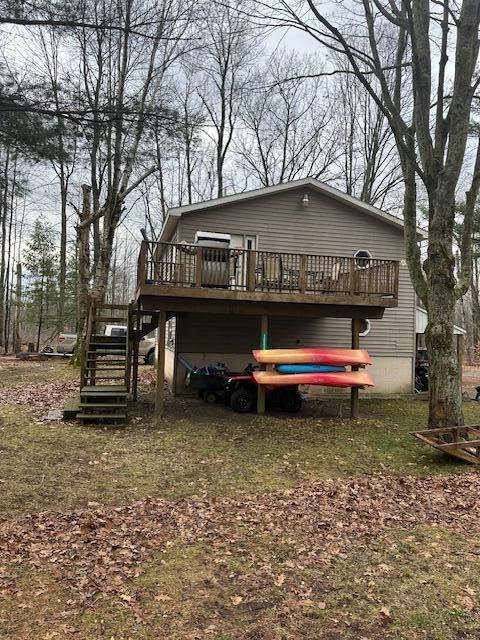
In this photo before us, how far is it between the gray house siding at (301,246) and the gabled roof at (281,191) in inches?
7.7

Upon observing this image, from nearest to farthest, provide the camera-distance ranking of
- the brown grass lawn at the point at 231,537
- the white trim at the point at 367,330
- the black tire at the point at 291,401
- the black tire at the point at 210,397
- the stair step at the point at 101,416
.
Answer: the brown grass lawn at the point at 231,537, the stair step at the point at 101,416, the black tire at the point at 291,401, the black tire at the point at 210,397, the white trim at the point at 367,330

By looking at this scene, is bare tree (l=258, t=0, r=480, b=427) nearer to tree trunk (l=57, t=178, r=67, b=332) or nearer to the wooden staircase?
the wooden staircase

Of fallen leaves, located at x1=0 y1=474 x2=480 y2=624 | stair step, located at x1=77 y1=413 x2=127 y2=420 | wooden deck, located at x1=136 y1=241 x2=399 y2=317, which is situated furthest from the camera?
wooden deck, located at x1=136 y1=241 x2=399 y2=317

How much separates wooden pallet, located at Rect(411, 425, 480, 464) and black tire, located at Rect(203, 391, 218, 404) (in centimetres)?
597

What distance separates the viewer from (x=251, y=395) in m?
11.0

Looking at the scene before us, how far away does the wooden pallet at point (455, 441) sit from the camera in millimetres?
7090

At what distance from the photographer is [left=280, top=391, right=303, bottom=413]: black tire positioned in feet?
37.2

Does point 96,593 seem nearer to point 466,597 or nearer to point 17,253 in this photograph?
point 466,597

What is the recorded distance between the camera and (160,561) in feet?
13.4

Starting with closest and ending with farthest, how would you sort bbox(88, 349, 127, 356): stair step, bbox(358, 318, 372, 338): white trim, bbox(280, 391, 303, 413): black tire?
bbox(88, 349, 127, 356): stair step
bbox(280, 391, 303, 413): black tire
bbox(358, 318, 372, 338): white trim

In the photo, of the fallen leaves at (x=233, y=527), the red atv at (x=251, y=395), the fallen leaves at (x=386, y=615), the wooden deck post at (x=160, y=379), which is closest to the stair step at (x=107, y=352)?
the wooden deck post at (x=160, y=379)

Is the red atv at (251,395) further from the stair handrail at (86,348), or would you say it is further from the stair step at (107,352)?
the stair handrail at (86,348)

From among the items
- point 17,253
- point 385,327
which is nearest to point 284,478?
point 385,327

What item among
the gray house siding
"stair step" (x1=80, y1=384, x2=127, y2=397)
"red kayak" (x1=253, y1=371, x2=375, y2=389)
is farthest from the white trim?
"stair step" (x1=80, y1=384, x2=127, y2=397)
